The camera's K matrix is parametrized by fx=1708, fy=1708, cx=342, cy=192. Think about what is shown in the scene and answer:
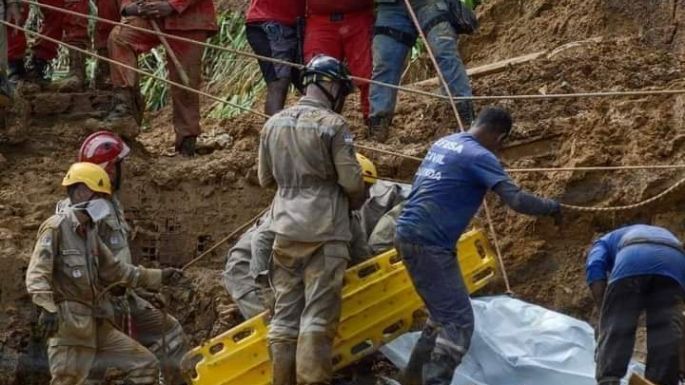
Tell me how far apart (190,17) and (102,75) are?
139 centimetres

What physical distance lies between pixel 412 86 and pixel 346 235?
4235 millimetres

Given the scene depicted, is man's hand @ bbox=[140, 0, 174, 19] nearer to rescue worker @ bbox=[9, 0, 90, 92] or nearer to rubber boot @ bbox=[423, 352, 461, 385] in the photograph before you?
rescue worker @ bbox=[9, 0, 90, 92]

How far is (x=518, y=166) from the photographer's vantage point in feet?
39.6

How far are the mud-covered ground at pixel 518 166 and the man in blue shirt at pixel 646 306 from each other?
5.96 feet

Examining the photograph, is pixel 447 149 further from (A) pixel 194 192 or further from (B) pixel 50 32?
(B) pixel 50 32

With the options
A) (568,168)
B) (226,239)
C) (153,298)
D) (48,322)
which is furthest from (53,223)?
(568,168)

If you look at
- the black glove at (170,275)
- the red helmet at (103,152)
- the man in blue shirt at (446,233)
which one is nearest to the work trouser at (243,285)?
the black glove at (170,275)

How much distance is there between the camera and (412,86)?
1399cm

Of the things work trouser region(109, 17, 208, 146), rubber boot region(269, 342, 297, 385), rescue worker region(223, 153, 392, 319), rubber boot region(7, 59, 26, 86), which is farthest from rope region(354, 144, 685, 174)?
rubber boot region(7, 59, 26, 86)

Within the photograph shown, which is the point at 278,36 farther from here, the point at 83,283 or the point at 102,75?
the point at 83,283

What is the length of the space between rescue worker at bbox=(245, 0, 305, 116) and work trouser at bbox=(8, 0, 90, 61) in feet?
4.46

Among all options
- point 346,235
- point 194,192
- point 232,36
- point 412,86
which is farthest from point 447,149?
point 232,36

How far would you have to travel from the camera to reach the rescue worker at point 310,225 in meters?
9.81

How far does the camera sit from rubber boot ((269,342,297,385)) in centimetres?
985
